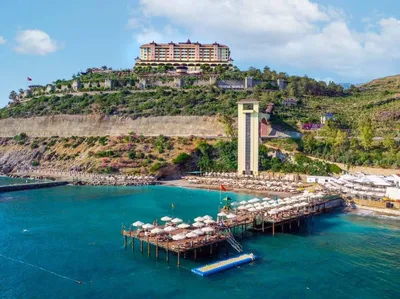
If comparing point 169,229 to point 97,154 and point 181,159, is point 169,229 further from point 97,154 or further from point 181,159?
point 97,154

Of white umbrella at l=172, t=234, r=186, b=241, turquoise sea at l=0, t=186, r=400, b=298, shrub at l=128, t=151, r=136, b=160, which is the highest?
shrub at l=128, t=151, r=136, b=160

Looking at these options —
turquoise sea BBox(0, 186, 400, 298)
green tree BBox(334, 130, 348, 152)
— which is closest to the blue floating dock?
turquoise sea BBox(0, 186, 400, 298)

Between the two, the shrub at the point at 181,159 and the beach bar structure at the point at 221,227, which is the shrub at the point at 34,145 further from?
the beach bar structure at the point at 221,227

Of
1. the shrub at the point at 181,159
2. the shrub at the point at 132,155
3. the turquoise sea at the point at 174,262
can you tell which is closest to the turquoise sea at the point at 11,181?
the shrub at the point at 132,155

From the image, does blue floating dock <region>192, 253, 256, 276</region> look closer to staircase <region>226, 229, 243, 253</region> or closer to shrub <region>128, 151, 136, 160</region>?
staircase <region>226, 229, 243, 253</region>

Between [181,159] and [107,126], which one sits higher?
[107,126]

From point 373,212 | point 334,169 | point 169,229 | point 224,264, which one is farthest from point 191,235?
point 334,169
